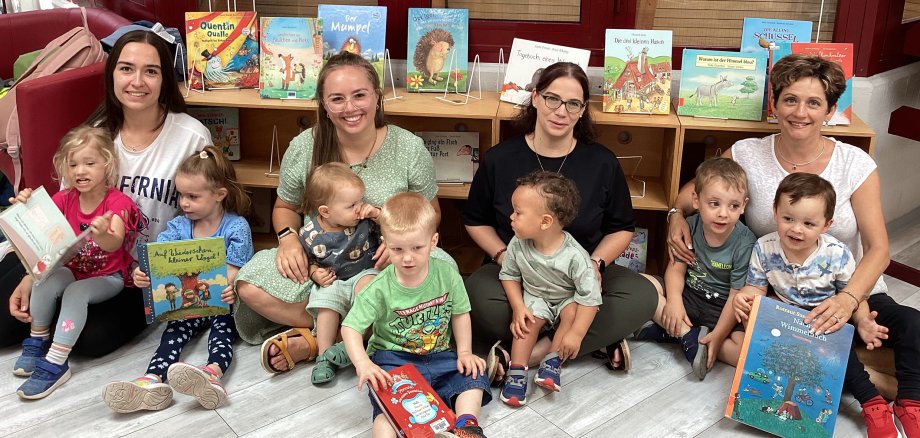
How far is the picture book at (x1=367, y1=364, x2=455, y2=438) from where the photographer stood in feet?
6.81

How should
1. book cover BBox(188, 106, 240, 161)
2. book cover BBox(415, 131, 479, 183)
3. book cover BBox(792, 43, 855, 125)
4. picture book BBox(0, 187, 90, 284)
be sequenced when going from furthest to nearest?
book cover BBox(188, 106, 240, 161)
book cover BBox(415, 131, 479, 183)
book cover BBox(792, 43, 855, 125)
picture book BBox(0, 187, 90, 284)

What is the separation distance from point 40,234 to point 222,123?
1047 millimetres

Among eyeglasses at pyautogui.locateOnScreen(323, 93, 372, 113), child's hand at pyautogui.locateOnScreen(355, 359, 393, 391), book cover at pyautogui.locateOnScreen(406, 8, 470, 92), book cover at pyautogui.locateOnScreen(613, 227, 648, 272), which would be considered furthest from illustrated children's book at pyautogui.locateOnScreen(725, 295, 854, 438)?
book cover at pyautogui.locateOnScreen(406, 8, 470, 92)

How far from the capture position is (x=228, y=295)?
2.60 m

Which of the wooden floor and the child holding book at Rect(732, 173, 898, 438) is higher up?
the child holding book at Rect(732, 173, 898, 438)

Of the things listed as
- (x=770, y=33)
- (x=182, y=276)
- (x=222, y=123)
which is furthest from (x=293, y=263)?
(x=770, y=33)

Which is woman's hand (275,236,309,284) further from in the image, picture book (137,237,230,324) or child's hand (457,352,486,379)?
child's hand (457,352,486,379)

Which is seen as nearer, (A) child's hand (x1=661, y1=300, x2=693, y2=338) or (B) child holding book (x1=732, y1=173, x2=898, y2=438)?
(B) child holding book (x1=732, y1=173, x2=898, y2=438)

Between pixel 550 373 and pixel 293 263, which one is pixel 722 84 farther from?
pixel 293 263

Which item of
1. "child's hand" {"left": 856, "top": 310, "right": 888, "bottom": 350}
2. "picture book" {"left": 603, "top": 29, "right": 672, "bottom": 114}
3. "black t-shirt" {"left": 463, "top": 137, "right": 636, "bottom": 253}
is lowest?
"child's hand" {"left": 856, "top": 310, "right": 888, "bottom": 350}

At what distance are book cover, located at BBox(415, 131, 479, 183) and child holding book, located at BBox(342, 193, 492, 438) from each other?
0.88m

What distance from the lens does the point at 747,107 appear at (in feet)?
9.29

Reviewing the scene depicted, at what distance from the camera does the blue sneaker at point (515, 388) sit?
2.35m

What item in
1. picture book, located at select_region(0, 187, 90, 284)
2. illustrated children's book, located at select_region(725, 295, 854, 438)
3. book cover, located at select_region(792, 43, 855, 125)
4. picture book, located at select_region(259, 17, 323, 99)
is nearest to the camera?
illustrated children's book, located at select_region(725, 295, 854, 438)
